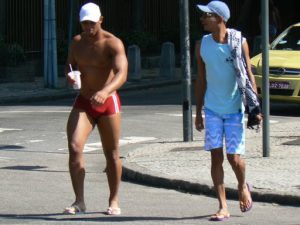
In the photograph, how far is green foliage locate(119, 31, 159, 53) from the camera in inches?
1135

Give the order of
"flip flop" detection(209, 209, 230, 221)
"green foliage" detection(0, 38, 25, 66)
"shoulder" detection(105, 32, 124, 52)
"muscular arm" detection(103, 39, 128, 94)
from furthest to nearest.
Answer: "green foliage" detection(0, 38, 25, 66) → "shoulder" detection(105, 32, 124, 52) → "flip flop" detection(209, 209, 230, 221) → "muscular arm" detection(103, 39, 128, 94)

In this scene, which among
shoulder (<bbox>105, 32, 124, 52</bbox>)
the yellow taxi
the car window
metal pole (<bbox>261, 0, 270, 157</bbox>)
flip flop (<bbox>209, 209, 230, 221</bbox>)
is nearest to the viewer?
flip flop (<bbox>209, 209, 230, 221</bbox>)

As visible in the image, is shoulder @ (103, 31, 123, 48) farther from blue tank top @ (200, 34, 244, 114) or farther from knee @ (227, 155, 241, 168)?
knee @ (227, 155, 241, 168)

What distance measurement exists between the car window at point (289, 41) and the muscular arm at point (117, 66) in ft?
33.9

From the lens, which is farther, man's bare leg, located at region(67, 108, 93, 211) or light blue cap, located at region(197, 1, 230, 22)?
man's bare leg, located at region(67, 108, 93, 211)

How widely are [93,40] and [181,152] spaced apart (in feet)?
13.6

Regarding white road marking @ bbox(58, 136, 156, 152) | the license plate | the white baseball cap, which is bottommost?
white road marking @ bbox(58, 136, 156, 152)

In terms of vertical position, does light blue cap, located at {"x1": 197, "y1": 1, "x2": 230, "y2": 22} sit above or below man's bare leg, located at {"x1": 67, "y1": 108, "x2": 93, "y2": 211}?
Result: above

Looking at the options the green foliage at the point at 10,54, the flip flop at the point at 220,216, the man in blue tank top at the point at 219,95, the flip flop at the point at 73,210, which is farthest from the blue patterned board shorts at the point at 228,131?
the green foliage at the point at 10,54

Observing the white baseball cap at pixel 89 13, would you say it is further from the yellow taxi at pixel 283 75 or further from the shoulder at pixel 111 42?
the yellow taxi at pixel 283 75

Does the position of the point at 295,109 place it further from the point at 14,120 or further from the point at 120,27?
the point at 120,27

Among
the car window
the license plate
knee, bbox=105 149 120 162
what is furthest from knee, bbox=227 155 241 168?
the car window

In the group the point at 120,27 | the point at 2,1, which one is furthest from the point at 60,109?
the point at 120,27

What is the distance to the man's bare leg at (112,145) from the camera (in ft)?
27.1
